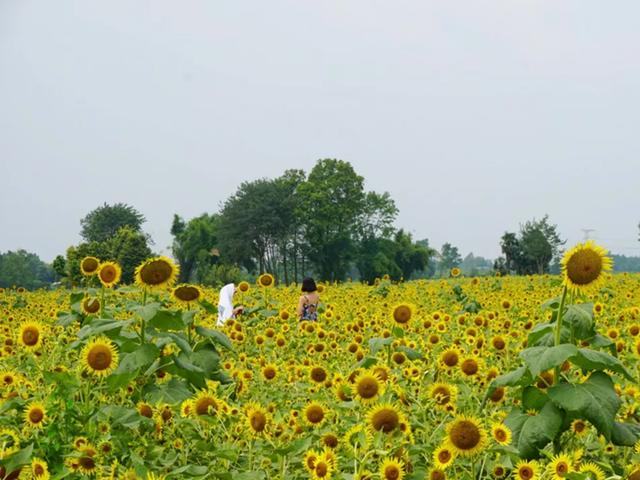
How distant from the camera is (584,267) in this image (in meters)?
3.37

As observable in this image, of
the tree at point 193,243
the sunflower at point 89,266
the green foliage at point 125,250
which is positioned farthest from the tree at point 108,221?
the sunflower at point 89,266

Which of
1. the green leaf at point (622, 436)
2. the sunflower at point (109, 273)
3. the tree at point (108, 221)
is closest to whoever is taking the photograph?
the green leaf at point (622, 436)

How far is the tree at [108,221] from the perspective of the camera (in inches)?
3354

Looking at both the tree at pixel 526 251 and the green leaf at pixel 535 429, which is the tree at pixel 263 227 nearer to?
the tree at pixel 526 251

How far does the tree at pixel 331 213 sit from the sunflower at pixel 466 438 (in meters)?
57.4

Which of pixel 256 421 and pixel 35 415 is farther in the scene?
pixel 35 415

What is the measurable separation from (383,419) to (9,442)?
1744mm

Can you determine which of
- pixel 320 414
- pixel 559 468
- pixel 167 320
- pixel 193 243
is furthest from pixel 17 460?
pixel 193 243

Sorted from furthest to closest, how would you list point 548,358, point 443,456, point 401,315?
point 401,315 → point 548,358 → point 443,456

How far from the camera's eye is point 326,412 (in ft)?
11.5

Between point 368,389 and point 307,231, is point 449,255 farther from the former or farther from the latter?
point 368,389

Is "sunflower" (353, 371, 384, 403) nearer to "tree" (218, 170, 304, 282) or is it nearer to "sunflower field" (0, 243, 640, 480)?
"sunflower field" (0, 243, 640, 480)

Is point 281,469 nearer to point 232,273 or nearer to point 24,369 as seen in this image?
point 24,369

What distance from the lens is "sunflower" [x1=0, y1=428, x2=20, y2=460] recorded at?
2.89 meters
